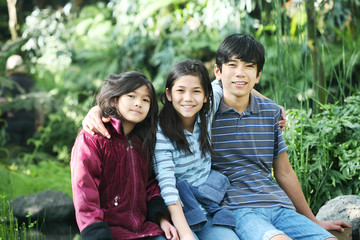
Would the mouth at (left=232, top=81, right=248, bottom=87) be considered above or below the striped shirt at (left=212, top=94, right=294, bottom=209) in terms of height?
above

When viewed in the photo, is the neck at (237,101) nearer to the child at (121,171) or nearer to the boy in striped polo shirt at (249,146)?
the boy in striped polo shirt at (249,146)

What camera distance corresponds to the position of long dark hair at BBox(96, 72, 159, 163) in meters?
1.84

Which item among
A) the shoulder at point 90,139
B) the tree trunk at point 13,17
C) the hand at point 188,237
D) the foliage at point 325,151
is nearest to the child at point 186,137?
the hand at point 188,237

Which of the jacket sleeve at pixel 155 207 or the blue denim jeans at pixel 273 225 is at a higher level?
the jacket sleeve at pixel 155 207

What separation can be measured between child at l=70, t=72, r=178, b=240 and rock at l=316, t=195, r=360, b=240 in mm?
986

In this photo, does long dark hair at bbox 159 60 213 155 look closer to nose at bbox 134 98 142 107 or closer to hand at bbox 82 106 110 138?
nose at bbox 134 98 142 107

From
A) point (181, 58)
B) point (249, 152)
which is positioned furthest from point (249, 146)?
point (181, 58)

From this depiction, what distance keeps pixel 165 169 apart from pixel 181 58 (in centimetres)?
418

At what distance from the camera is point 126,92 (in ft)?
6.01

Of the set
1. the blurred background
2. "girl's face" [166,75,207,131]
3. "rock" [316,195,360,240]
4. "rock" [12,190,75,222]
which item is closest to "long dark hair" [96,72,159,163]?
"girl's face" [166,75,207,131]

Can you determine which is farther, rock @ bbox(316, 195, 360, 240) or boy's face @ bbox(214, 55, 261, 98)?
rock @ bbox(316, 195, 360, 240)

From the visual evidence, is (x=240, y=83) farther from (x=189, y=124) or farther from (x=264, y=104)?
(x=189, y=124)

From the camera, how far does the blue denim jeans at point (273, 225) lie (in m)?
1.80

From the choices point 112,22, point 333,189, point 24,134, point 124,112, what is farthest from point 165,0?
point 124,112
